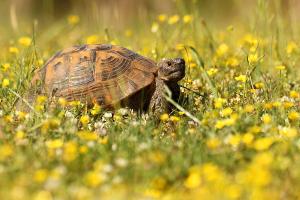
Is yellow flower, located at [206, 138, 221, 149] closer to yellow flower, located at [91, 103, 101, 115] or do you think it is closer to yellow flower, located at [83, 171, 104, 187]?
yellow flower, located at [83, 171, 104, 187]

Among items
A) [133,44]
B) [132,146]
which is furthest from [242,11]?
[132,146]

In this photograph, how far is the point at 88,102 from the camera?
204 inches

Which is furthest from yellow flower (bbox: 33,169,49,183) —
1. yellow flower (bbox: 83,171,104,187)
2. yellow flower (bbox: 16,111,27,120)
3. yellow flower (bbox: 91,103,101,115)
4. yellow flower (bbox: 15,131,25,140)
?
yellow flower (bbox: 91,103,101,115)

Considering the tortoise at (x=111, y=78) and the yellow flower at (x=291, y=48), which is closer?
the tortoise at (x=111, y=78)

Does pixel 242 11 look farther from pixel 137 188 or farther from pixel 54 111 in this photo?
pixel 137 188

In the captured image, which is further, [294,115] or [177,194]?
[294,115]

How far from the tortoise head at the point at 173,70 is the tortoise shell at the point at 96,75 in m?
0.15

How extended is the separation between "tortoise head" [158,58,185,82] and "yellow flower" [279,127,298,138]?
129 centimetres

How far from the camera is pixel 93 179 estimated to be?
3.12 metres

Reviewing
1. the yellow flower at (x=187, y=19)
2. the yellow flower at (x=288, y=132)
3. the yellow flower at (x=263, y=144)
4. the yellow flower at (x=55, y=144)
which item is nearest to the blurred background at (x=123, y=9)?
the yellow flower at (x=187, y=19)

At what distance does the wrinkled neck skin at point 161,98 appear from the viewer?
5.17 metres

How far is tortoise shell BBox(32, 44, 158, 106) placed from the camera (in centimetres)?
518

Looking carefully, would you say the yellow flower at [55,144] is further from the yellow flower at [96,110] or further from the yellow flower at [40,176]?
the yellow flower at [96,110]

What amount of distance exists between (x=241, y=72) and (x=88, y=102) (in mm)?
1628
